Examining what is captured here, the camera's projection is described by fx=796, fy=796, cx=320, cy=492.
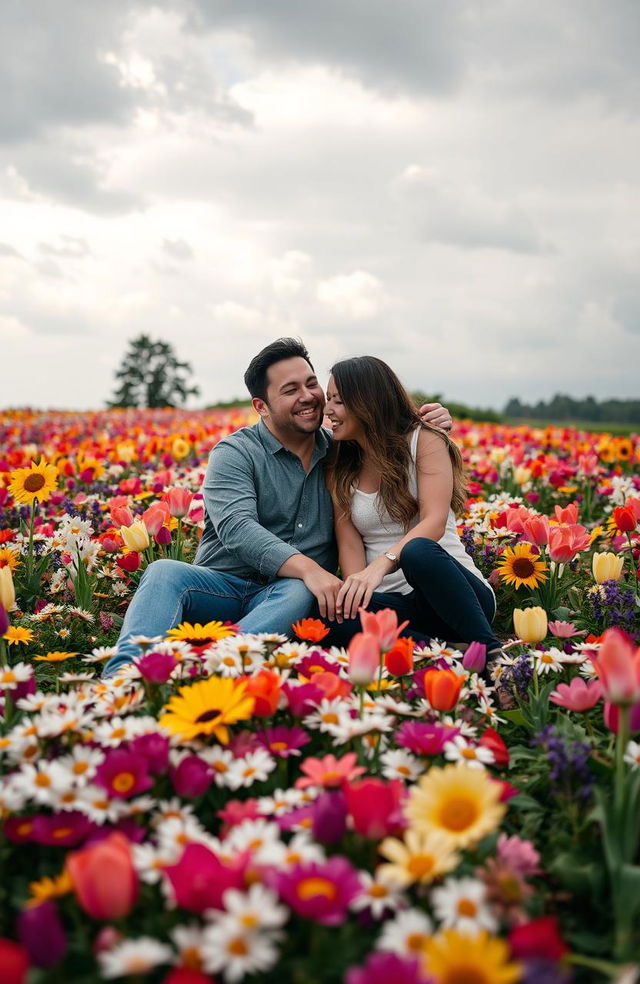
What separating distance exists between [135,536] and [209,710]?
195 cm

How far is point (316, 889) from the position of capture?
1400 millimetres

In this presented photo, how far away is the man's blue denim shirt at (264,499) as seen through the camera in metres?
3.87

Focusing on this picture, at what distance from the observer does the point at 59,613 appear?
3902mm

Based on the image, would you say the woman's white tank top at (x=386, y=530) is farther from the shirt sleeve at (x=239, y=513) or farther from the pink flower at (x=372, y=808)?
the pink flower at (x=372, y=808)

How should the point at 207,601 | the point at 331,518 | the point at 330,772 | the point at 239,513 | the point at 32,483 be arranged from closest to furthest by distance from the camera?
the point at 330,772, the point at 207,601, the point at 239,513, the point at 331,518, the point at 32,483

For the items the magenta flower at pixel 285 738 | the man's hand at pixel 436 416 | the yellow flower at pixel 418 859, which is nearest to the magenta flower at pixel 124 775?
the magenta flower at pixel 285 738

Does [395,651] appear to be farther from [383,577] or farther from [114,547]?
[114,547]

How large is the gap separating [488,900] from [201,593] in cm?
229

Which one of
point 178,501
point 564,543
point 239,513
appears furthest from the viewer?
point 178,501

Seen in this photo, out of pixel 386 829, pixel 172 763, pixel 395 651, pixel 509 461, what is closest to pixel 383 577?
pixel 395 651

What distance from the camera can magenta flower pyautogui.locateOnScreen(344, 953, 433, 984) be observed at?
3.98 ft

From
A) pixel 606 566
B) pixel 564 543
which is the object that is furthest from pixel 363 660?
pixel 606 566

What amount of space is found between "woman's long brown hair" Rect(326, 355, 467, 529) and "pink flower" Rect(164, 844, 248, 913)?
8.32 ft

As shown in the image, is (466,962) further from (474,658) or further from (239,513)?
(239,513)
